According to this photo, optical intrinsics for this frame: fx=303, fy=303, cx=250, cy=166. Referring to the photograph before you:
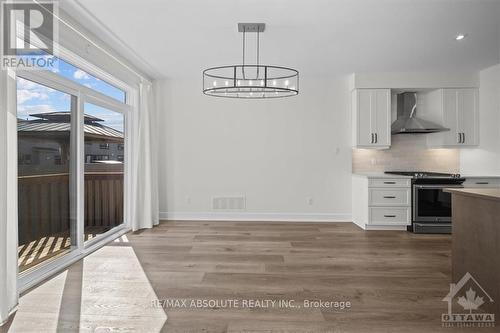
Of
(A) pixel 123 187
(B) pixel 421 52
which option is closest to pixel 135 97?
(A) pixel 123 187

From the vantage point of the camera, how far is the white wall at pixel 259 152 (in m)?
5.60

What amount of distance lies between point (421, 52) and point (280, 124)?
2.44m

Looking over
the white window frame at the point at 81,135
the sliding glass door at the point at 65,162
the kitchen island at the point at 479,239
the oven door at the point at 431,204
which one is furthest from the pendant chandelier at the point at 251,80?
the oven door at the point at 431,204

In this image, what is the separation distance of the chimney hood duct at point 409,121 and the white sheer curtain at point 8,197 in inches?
206

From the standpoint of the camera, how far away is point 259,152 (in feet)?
18.6

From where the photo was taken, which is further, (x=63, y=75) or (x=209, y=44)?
(x=209, y=44)

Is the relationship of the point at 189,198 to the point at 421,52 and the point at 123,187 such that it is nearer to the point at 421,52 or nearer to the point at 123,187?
the point at 123,187

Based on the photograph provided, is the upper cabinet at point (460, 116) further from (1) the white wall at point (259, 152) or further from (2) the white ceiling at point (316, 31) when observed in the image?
(1) the white wall at point (259, 152)

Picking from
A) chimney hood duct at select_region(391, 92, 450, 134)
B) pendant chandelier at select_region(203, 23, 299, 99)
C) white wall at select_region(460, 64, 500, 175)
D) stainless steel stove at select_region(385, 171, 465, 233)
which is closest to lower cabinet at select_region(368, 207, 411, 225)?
stainless steel stove at select_region(385, 171, 465, 233)

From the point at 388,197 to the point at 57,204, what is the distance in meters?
4.68

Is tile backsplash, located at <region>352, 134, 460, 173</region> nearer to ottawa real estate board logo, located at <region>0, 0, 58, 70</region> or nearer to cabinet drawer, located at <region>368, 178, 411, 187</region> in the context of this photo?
cabinet drawer, located at <region>368, 178, 411, 187</region>

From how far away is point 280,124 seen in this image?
563cm

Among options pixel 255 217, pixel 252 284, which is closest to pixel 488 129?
pixel 255 217

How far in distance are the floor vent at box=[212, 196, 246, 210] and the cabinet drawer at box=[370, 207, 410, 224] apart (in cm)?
227
